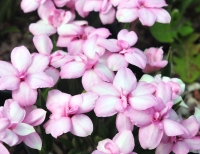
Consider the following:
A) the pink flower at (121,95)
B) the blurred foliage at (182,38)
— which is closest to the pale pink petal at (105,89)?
the pink flower at (121,95)

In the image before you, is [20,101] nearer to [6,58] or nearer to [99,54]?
[99,54]

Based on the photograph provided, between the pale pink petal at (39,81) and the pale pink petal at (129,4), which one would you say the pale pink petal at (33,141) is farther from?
the pale pink petal at (129,4)

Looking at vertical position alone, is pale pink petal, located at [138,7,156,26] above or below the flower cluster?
above

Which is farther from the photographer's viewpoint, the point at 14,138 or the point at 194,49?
the point at 194,49

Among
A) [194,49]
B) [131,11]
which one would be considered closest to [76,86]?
[131,11]

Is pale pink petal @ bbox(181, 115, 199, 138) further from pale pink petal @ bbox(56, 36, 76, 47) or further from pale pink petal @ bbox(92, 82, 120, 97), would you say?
pale pink petal @ bbox(56, 36, 76, 47)

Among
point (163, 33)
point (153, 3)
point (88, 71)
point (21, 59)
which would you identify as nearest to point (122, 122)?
point (88, 71)

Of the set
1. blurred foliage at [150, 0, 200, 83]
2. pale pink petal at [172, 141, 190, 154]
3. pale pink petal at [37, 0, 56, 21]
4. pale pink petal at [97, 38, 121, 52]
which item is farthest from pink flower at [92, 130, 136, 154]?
blurred foliage at [150, 0, 200, 83]
